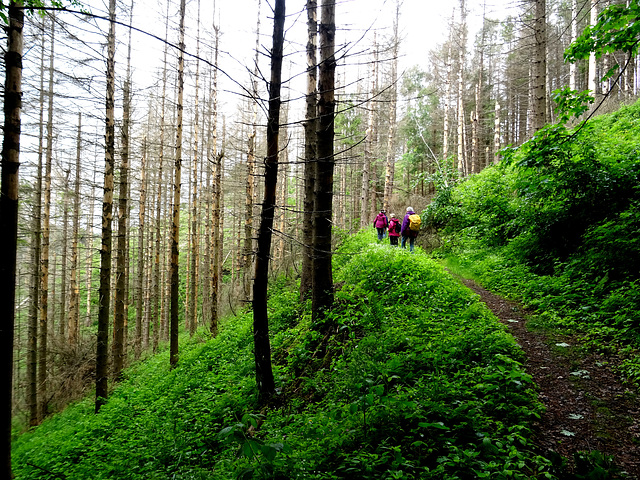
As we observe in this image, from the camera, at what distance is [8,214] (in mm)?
4277

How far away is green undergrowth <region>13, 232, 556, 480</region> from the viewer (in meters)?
2.86

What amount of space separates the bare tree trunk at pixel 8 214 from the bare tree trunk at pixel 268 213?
310 centimetres

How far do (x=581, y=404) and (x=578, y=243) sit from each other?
501 centimetres

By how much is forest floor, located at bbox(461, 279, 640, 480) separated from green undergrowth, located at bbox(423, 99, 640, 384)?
29 centimetres

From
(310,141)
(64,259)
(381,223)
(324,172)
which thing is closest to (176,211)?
(310,141)

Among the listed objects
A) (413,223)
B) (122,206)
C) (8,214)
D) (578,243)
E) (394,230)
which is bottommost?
(578,243)

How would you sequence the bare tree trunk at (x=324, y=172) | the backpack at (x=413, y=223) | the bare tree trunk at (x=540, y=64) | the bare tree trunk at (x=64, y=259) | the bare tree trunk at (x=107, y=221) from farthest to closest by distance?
the bare tree trunk at (x=64, y=259) < the backpack at (x=413, y=223) < the bare tree trunk at (x=540, y=64) < the bare tree trunk at (x=107, y=221) < the bare tree trunk at (x=324, y=172)

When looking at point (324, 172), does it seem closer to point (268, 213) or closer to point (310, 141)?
point (268, 213)

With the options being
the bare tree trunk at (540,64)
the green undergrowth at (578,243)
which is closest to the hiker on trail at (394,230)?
the green undergrowth at (578,243)

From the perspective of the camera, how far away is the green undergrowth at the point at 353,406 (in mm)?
2855

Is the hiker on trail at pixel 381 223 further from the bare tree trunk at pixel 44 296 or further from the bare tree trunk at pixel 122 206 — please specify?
the bare tree trunk at pixel 44 296

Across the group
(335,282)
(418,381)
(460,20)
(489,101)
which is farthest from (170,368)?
(489,101)

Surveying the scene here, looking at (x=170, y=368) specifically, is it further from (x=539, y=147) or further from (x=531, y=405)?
(x=539, y=147)

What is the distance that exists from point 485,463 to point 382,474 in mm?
810
